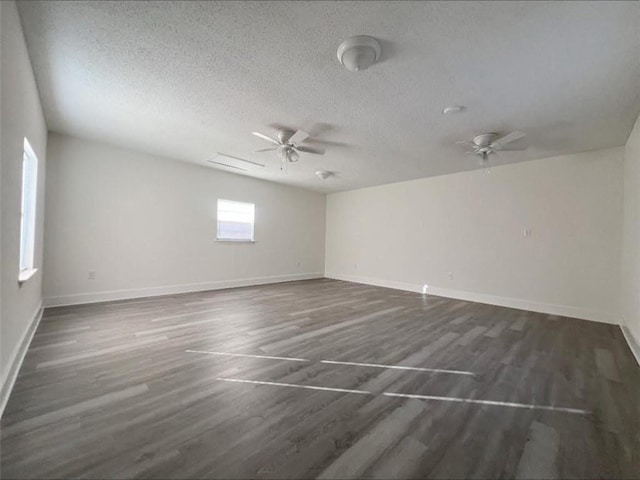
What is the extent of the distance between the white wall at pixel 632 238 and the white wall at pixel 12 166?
17.6 ft

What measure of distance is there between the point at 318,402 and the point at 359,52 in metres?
2.45

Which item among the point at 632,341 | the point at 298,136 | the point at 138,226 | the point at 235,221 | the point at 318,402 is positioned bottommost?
the point at 318,402

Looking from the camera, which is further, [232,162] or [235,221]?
[235,221]

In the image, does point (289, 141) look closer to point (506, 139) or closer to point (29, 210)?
point (506, 139)

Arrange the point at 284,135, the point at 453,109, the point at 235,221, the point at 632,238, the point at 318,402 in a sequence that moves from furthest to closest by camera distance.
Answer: the point at 235,221
the point at 284,135
the point at 632,238
the point at 453,109
the point at 318,402

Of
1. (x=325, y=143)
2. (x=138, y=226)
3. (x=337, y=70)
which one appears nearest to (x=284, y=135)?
(x=325, y=143)

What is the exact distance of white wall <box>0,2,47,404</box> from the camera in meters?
1.58

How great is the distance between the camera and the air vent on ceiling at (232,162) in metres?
4.59

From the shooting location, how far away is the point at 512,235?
4547 millimetres

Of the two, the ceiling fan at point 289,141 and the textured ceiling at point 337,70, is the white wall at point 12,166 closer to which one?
the textured ceiling at point 337,70

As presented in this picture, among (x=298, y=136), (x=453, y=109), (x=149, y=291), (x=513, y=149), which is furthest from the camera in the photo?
A: (x=149, y=291)

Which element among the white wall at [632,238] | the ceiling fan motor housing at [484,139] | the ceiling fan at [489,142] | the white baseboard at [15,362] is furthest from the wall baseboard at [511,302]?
the white baseboard at [15,362]

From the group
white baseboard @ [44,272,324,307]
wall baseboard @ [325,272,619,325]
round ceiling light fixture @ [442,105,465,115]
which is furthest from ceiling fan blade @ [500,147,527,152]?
white baseboard @ [44,272,324,307]

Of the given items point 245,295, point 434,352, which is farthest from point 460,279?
point 245,295
